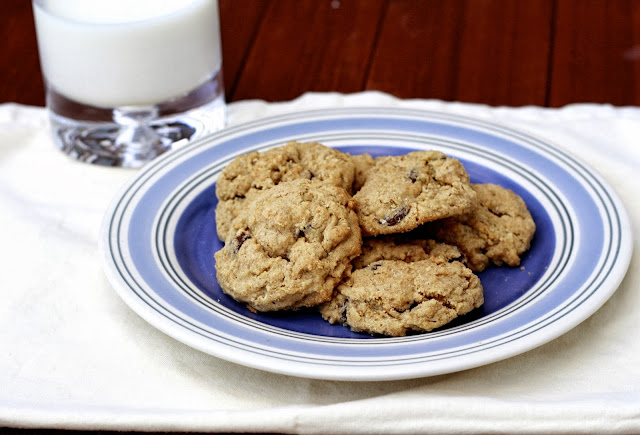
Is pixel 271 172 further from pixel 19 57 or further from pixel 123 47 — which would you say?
pixel 19 57

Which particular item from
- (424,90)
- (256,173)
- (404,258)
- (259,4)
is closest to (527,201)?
(404,258)

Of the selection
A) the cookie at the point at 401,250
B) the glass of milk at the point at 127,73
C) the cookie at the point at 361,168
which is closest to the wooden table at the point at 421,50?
the glass of milk at the point at 127,73

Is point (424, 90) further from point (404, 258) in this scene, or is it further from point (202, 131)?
point (404, 258)

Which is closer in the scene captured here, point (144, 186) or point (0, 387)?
point (0, 387)

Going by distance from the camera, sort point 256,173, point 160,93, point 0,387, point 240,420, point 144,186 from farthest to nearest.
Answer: point 160,93
point 144,186
point 256,173
point 0,387
point 240,420

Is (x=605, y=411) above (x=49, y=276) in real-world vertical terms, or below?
above

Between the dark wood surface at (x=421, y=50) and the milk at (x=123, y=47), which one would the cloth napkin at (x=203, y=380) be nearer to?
the milk at (x=123, y=47)

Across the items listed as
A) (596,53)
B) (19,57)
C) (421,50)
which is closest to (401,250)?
(421,50)

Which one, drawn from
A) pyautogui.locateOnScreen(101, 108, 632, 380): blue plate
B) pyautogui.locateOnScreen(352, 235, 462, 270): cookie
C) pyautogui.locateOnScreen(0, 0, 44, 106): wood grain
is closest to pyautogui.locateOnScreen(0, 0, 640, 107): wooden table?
pyautogui.locateOnScreen(0, 0, 44, 106): wood grain
